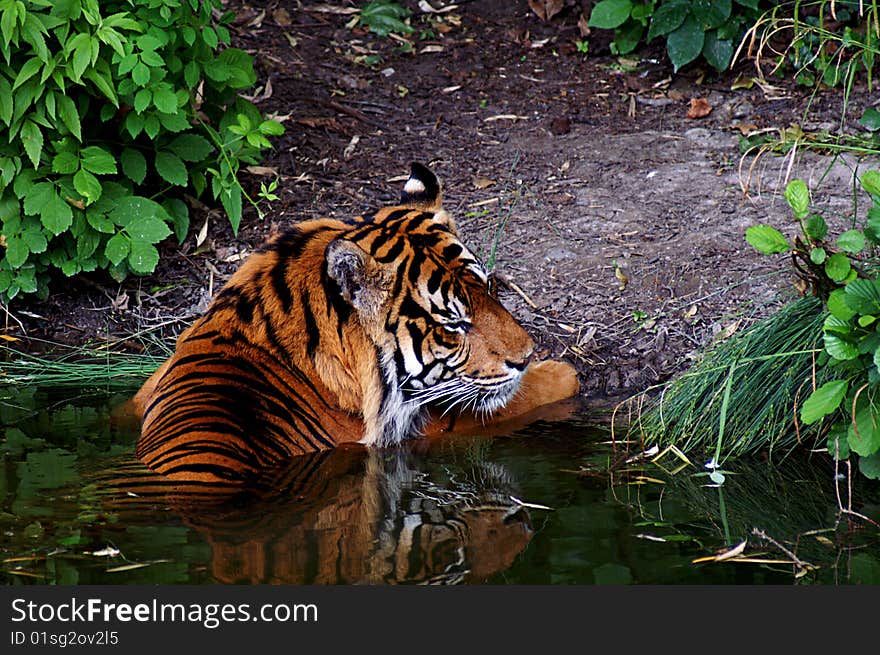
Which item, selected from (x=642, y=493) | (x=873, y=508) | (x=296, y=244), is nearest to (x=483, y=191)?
(x=296, y=244)

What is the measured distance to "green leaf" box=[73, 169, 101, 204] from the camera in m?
5.66

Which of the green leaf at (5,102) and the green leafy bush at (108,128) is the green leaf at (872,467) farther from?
the green leaf at (5,102)

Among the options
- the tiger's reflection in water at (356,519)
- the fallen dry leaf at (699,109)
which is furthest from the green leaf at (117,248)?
the fallen dry leaf at (699,109)

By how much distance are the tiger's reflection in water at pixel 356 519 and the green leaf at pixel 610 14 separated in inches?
170

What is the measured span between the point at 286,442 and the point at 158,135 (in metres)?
2.45

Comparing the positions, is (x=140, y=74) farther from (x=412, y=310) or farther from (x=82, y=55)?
(x=412, y=310)

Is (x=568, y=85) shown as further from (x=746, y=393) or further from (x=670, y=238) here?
(x=746, y=393)

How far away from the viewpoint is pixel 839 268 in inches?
152

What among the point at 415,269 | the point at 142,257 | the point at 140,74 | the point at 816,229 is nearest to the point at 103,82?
the point at 140,74

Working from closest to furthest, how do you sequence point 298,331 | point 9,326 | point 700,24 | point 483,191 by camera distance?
point 298,331 → point 9,326 → point 483,191 → point 700,24

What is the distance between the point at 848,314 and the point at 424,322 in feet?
5.18

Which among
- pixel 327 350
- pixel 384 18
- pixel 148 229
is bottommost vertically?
pixel 148 229

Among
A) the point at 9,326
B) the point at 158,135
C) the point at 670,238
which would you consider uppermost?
the point at 158,135

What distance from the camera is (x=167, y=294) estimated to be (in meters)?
6.35
